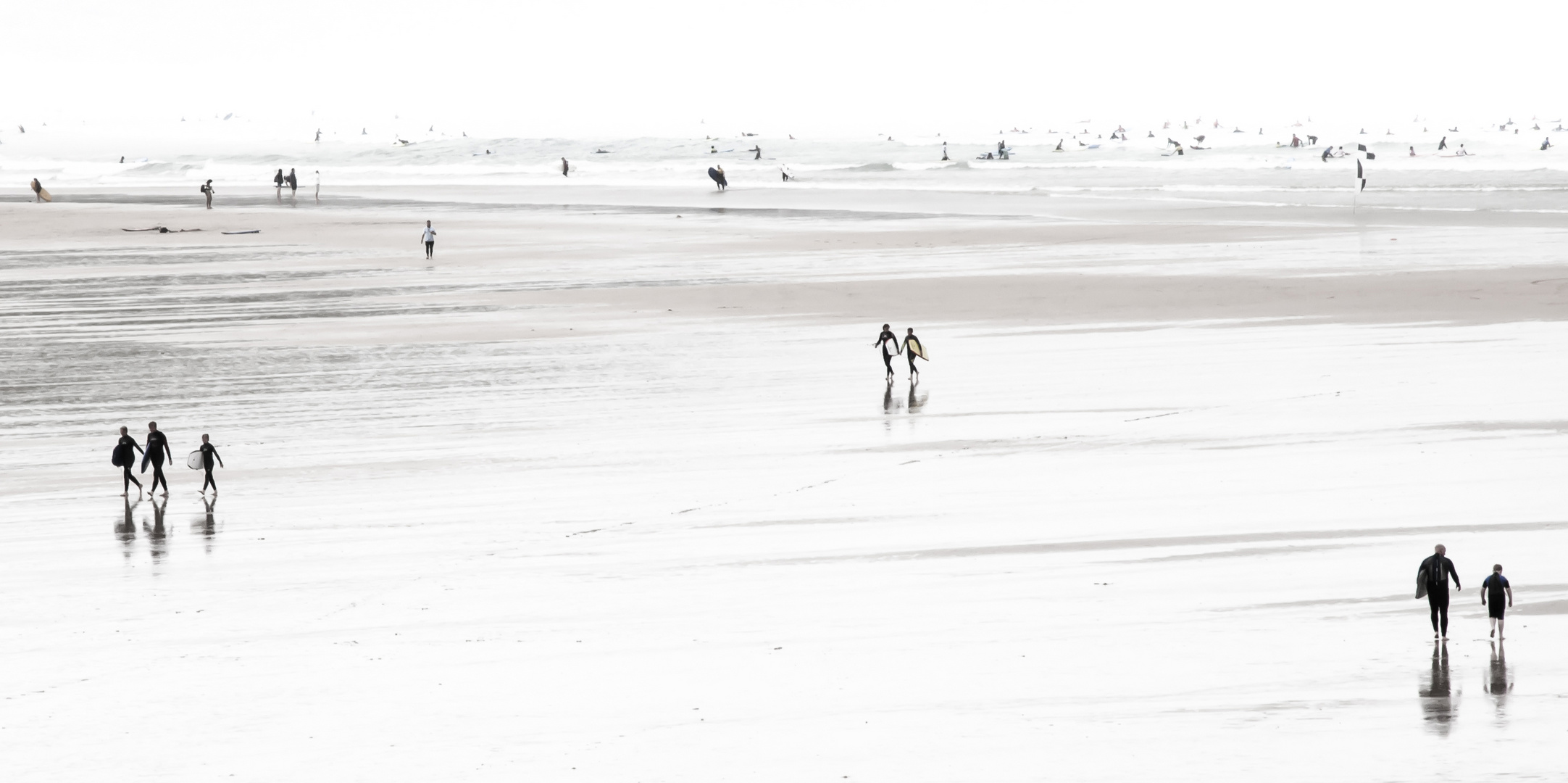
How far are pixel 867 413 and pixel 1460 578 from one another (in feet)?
33.3

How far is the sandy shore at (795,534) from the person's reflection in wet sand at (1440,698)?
5 cm

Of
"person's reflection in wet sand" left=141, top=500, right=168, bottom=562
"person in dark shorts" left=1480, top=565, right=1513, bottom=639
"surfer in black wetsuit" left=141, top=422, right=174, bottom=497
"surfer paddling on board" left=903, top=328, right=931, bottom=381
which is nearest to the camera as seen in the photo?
"person in dark shorts" left=1480, top=565, right=1513, bottom=639

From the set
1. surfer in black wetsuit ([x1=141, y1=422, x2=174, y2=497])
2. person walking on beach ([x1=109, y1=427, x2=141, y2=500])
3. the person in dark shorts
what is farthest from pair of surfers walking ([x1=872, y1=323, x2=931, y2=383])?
the person in dark shorts

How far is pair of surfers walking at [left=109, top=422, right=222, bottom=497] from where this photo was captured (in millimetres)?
19078

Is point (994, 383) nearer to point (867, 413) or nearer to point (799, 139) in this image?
point (867, 413)

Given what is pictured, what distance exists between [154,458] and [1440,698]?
1378 cm

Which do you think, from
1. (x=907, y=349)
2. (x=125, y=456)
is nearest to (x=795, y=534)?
(x=125, y=456)

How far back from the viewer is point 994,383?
2562 cm

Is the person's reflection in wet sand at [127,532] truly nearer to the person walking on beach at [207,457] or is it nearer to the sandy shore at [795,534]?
the sandy shore at [795,534]

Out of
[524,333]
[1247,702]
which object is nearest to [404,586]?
[1247,702]

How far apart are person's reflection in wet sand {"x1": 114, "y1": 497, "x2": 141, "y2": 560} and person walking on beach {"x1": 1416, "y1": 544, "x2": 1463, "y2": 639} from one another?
11.7m

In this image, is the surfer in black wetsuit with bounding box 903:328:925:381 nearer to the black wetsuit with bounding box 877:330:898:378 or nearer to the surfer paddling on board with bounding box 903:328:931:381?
the surfer paddling on board with bounding box 903:328:931:381

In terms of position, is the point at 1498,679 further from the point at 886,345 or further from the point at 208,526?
the point at 886,345

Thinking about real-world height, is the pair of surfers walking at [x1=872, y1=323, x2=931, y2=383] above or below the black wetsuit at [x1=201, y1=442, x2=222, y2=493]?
above
